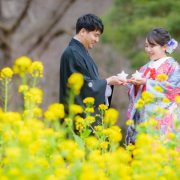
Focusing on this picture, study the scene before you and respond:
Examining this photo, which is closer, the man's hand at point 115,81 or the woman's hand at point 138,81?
the man's hand at point 115,81

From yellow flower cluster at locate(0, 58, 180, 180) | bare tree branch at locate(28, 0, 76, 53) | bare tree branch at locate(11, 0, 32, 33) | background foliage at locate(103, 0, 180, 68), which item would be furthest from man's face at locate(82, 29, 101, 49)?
bare tree branch at locate(28, 0, 76, 53)

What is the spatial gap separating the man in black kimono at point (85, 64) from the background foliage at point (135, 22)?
6.18 metres

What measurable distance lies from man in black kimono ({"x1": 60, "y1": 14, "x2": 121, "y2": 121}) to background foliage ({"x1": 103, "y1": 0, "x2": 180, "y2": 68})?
20.3 feet

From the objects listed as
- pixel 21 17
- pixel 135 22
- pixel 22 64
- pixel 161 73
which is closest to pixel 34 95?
pixel 22 64

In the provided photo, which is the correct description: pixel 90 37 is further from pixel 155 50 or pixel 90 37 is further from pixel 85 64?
pixel 155 50

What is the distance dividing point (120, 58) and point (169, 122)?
10826 mm

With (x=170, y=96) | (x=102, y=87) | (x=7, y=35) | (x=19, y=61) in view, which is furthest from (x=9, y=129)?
(x=7, y=35)

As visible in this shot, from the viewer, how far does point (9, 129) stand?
2949 mm

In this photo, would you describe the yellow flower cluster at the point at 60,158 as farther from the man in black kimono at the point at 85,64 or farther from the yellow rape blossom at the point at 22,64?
the man in black kimono at the point at 85,64

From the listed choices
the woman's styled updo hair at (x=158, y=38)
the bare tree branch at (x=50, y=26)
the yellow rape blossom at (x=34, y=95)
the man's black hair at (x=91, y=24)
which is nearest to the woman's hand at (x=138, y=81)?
the woman's styled updo hair at (x=158, y=38)

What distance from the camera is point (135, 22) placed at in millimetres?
11805

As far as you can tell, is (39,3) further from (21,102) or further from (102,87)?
(102,87)

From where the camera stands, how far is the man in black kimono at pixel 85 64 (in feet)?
15.5

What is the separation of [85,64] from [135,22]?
7.09 m
